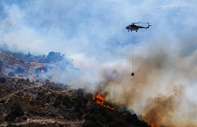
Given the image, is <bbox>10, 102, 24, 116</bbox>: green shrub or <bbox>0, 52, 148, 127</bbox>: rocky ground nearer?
<bbox>0, 52, 148, 127</bbox>: rocky ground

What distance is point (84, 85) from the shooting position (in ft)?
427

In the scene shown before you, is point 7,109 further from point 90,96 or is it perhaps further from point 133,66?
point 133,66

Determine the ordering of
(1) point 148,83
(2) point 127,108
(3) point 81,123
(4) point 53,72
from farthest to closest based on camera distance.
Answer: (4) point 53,72, (1) point 148,83, (2) point 127,108, (3) point 81,123

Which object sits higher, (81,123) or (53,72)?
(53,72)

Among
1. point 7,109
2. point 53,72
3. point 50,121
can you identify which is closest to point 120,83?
point 50,121

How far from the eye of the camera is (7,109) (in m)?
56.8

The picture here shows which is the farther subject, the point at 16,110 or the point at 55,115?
the point at 55,115

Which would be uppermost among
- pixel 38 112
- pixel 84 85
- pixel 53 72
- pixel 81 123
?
pixel 53 72

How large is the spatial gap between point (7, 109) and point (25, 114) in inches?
320

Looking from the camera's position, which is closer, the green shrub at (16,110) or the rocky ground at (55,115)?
the rocky ground at (55,115)

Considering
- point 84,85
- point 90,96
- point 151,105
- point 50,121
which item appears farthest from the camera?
point 84,85

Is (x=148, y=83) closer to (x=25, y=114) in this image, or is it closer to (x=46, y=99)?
(x=46, y=99)

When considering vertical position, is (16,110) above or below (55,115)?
above

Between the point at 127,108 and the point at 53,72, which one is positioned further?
the point at 53,72
